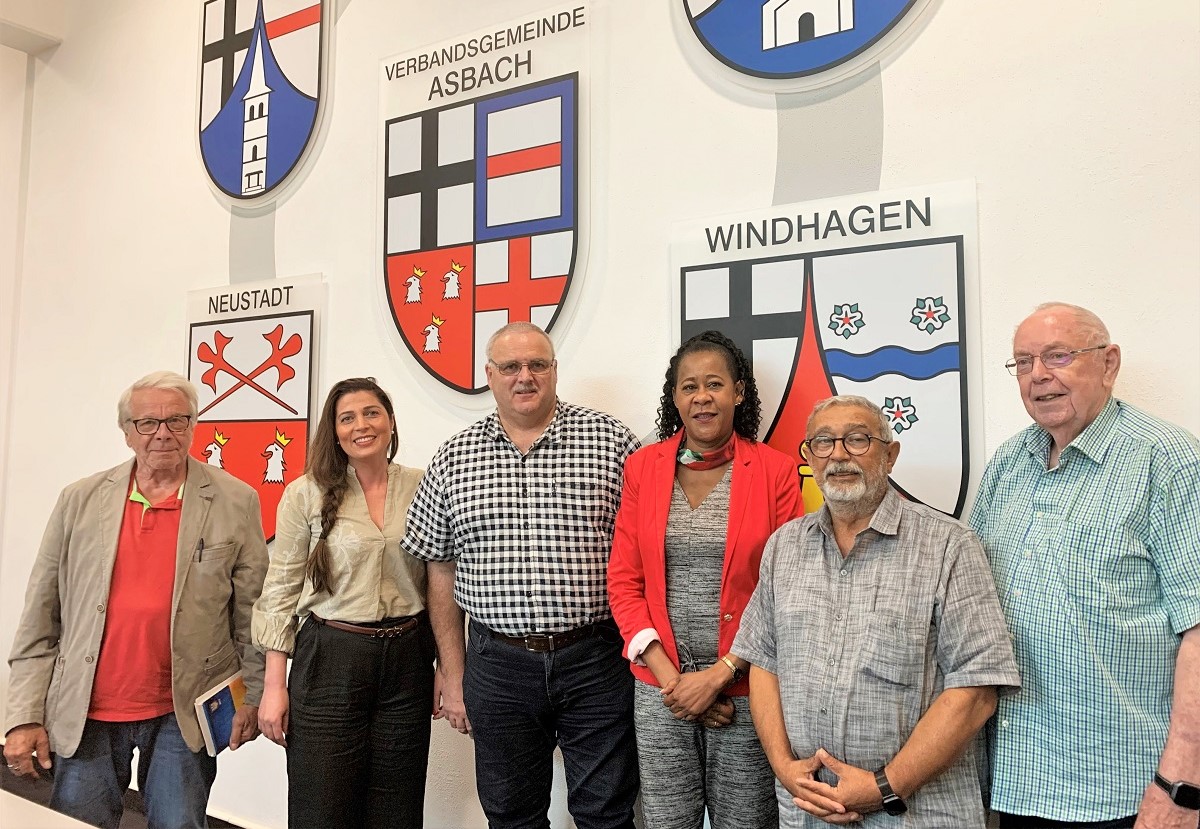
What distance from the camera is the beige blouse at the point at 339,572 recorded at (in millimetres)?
2168

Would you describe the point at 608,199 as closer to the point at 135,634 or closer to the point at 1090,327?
the point at 1090,327

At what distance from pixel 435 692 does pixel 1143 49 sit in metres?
2.29

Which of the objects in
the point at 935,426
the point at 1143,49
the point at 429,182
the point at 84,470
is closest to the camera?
the point at 1143,49

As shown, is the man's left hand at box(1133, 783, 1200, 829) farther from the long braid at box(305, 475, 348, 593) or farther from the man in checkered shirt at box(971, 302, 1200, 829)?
the long braid at box(305, 475, 348, 593)

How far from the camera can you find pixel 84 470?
3.94 metres

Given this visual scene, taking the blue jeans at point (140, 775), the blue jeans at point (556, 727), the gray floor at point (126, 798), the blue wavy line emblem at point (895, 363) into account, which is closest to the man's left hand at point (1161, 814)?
the blue wavy line emblem at point (895, 363)

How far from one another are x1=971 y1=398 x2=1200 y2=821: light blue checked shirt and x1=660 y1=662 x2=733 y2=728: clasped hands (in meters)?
Result: 0.52

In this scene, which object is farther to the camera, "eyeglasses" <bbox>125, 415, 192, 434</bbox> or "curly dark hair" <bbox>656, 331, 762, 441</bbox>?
"eyeglasses" <bbox>125, 415, 192, 434</bbox>

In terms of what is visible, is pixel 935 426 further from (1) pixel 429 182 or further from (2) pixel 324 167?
(2) pixel 324 167

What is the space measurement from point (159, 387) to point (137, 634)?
2.16ft

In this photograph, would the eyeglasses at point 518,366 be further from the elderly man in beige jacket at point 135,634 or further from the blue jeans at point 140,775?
the blue jeans at point 140,775

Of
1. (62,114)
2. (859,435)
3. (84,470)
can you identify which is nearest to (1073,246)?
(859,435)

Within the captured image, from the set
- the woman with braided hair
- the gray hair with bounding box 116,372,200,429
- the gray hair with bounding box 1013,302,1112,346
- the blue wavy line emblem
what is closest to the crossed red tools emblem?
the gray hair with bounding box 116,372,200,429

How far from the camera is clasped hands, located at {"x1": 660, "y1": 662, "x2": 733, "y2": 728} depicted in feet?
5.87
